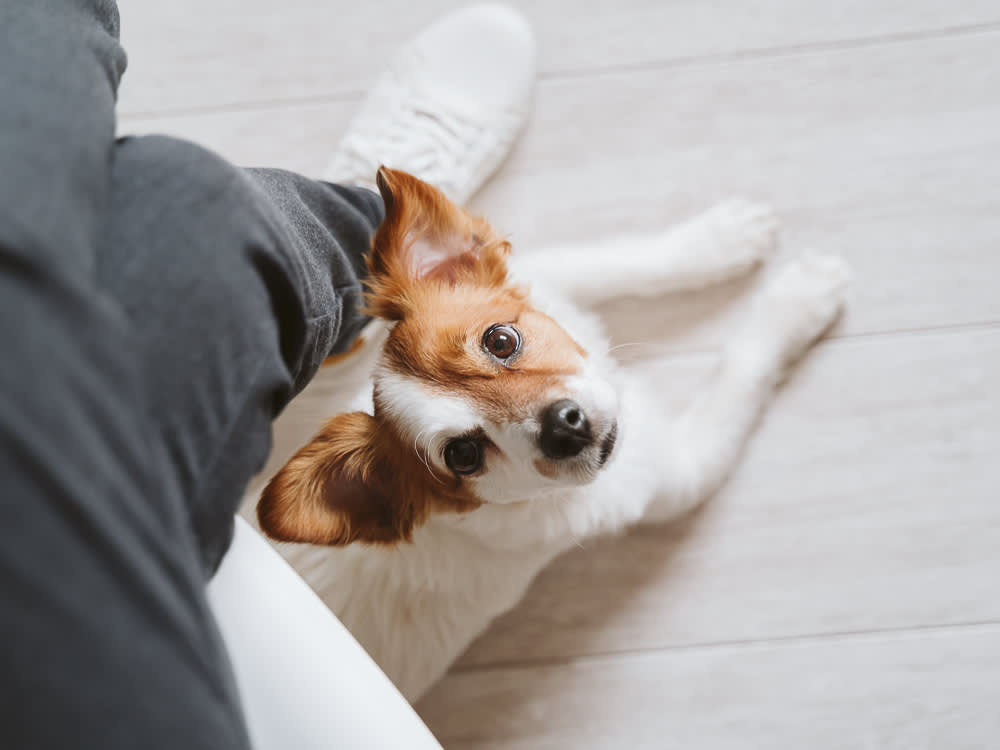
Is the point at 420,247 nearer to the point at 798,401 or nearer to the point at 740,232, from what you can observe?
the point at 740,232

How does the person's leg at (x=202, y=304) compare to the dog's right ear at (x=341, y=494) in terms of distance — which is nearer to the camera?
the person's leg at (x=202, y=304)

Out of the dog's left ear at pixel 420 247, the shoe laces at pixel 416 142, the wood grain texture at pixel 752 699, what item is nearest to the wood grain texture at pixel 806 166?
the shoe laces at pixel 416 142

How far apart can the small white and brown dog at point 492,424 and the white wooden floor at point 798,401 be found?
0.37ft

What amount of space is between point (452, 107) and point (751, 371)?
0.95 metres

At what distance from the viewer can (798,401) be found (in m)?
1.64

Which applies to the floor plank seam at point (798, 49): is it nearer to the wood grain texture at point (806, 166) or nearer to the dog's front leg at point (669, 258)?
the wood grain texture at point (806, 166)

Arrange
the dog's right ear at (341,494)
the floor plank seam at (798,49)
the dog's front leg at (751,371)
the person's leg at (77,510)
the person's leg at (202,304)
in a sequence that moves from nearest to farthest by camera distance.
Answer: the person's leg at (77,510), the person's leg at (202,304), the dog's right ear at (341,494), the dog's front leg at (751,371), the floor plank seam at (798,49)

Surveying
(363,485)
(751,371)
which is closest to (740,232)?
(751,371)

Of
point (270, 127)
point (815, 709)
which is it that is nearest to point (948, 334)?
point (815, 709)

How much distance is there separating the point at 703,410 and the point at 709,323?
0.72 ft

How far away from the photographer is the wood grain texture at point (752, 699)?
1.56 m

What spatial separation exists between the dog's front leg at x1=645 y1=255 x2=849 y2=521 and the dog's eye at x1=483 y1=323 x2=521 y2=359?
0.54 m

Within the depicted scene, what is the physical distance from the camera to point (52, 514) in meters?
0.61

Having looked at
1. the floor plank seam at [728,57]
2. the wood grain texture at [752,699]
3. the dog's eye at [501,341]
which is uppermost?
the floor plank seam at [728,57]
